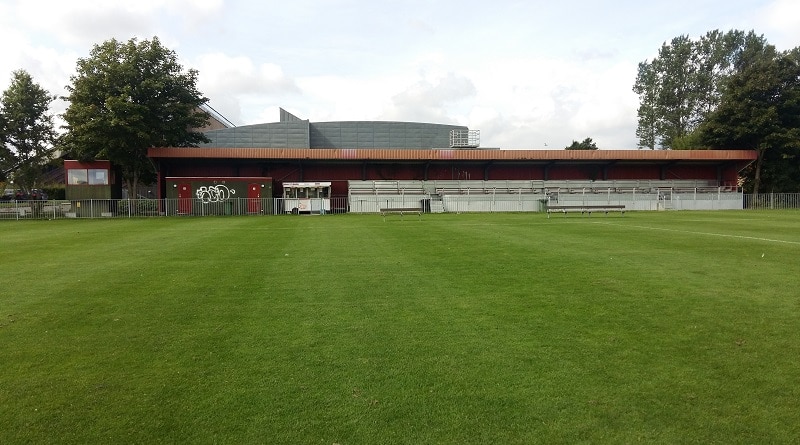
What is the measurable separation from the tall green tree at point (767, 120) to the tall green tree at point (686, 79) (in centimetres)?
1290

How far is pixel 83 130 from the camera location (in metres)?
34.1

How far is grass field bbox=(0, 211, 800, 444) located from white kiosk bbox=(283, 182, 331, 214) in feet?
91.0

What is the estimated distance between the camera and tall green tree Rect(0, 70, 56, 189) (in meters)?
41.6

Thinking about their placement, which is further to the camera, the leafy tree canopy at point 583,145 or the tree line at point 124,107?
the leafy tree canopy at point 583,145

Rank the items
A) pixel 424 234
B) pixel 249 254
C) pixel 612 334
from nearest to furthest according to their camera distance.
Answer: pixel 612 334 < pixel 249 254 < pixel 424 234

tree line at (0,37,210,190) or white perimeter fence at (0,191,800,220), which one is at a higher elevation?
tree line at (0,37,210,190)

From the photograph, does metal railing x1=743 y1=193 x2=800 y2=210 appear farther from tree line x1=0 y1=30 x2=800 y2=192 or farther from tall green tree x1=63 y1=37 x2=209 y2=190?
tall green tree x1=63 y1=37 x2=209 y2=190

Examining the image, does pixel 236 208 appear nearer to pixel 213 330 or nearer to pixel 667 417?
pixel 213 330

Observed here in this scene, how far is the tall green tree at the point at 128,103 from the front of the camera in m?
34.4

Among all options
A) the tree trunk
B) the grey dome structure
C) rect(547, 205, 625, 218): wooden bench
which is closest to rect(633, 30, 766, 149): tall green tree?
the tree trunk

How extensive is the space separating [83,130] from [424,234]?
29.0 m

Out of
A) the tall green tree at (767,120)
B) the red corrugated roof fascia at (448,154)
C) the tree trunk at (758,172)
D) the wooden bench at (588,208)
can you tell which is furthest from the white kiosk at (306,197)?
the tree trunk at (758,172)

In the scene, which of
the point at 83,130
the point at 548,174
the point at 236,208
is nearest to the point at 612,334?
the point at 236,208

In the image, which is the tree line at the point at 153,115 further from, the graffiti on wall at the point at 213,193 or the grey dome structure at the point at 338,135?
the grey dome structure at the point at 338,135
